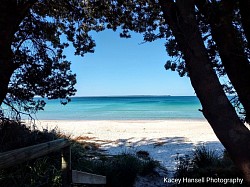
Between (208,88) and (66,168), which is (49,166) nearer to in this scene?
(66,168)

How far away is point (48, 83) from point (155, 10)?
3.09 metres

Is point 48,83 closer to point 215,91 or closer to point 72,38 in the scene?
point 72,38

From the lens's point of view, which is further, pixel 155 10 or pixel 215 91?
pixel 155 10

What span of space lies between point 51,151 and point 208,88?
1.85 m

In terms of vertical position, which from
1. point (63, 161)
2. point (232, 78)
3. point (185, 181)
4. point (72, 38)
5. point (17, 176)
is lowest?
point (185, 181)

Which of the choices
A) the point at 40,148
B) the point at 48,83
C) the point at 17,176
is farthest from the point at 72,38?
the point at 40,148

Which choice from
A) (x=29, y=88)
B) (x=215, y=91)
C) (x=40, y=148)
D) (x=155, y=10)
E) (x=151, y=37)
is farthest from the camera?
(x=29, y=88)

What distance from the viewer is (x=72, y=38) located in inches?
301

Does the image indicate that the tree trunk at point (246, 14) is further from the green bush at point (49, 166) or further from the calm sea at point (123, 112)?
the calm sea at point (123, 112)

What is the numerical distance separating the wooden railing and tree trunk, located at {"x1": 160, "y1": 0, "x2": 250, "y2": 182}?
5.74 ft

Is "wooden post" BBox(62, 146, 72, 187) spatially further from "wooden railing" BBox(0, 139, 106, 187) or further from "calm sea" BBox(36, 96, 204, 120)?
"calm sea" BBox(36, 96, 204, 120)

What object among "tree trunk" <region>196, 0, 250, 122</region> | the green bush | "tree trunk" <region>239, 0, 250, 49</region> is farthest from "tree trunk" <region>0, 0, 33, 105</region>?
"tree trunk" <region>239, 0, 250, 49</region>

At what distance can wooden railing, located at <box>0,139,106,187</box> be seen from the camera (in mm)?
1977

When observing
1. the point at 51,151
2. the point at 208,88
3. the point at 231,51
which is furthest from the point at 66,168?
the point at 231,51
